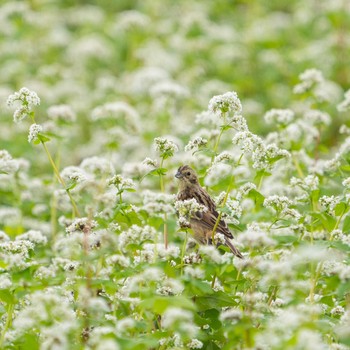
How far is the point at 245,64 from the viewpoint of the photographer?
1377 cm

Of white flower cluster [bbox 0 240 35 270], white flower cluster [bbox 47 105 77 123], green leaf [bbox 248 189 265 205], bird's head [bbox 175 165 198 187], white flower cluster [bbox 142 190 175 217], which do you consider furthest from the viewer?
white flower cluster [bbox 47 105 77 123]

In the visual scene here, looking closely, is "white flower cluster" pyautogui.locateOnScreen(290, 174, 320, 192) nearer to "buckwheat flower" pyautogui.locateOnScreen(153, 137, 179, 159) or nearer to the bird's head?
"buckwheat flower" pyautogui.locateOnScreen(153, 137, 179, 159)

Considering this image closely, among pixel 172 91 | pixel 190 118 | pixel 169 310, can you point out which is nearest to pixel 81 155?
pixel 190 118

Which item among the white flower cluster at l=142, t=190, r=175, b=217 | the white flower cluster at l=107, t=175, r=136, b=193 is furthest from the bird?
the white flower cluster at l=142, t=190, r=175, b=217

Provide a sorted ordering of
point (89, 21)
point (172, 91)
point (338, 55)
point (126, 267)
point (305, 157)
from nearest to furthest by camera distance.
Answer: point (126, 267) → point (305, 157) → point (172, 91) → point (338, 55) → point (89, 21)

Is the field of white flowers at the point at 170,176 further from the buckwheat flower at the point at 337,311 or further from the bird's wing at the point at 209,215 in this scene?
the bird's wing at the point at 209,215

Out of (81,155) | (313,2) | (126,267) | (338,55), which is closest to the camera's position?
(126,267)

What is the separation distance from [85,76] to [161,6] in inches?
112

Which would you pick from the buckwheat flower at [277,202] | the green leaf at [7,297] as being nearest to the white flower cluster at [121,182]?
the buckwheat flower at [277,202]

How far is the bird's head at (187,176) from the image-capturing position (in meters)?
6.33

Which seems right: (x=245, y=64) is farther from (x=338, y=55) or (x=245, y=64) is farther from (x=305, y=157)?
(x=305, y=157)

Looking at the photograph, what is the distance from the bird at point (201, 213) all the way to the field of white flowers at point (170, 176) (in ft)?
0.45

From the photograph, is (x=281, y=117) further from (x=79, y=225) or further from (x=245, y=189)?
(x=79, y=225)

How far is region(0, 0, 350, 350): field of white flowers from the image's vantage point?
423 centimetres
